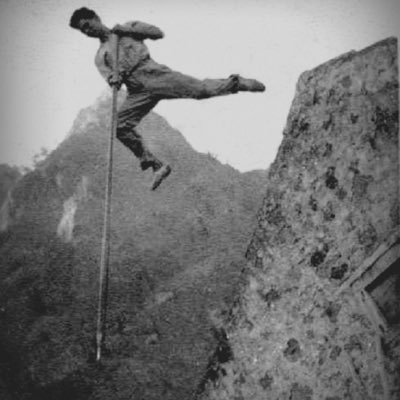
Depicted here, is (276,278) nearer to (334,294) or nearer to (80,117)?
(334,294)

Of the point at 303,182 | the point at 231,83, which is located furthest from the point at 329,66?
the point at 231,83

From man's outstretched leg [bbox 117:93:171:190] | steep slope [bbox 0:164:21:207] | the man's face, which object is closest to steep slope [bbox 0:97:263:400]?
man's outstretched leg [bbox 117:93:171:190]

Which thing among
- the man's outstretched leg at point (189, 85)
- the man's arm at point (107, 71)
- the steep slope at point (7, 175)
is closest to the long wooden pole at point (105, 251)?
the man's arm at point (107, 71)

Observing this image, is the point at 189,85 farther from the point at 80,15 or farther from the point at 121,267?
the point at 121,267

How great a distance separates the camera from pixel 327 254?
1.85 meters

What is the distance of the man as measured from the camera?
341cm

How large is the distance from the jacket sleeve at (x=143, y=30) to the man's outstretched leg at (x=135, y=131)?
51 centimetres

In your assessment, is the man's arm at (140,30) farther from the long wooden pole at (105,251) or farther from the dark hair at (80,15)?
the dark hair at (80,15)

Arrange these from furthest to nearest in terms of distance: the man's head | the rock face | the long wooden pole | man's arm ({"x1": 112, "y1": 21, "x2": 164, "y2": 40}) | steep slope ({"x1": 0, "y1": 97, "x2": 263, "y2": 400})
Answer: steep slope ({"x1": 0, "y1": 97, "x2": 263, "y2": 400}) → the man's head → man's arm ({"x1": 112, "y1": 21, "x2": 164, "y2": 40}) → the long wooden pole → the rock face

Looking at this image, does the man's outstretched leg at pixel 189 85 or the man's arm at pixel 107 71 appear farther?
the man's arm at pixel 107 71

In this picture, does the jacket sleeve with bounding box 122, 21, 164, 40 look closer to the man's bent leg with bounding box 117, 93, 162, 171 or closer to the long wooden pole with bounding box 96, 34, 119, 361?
the long wooden pole with bounding box 96, 34, 119, 361

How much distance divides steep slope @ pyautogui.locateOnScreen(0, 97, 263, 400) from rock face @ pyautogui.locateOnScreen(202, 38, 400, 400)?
979cm

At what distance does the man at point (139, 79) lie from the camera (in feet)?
11.2

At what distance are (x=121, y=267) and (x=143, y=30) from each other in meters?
16.3
